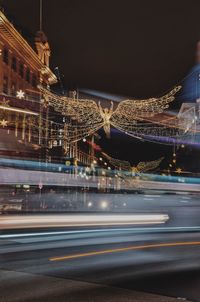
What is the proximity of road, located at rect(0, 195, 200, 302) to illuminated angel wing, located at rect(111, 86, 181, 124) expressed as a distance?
3966 millimetres

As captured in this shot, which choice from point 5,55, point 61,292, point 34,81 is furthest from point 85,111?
point 34,81

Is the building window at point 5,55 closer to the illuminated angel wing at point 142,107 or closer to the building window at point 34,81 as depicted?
the building window at point 34,81

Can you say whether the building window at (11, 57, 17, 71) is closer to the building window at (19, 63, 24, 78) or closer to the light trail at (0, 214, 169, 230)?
the building window at (19, 63, 24, 78)

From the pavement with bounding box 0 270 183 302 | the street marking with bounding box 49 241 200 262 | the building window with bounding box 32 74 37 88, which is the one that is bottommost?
the street marking with bounding box 49 241 200 262

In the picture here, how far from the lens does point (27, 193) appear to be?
52.9 feet

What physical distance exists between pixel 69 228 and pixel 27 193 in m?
2.83

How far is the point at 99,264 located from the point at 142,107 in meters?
10.9

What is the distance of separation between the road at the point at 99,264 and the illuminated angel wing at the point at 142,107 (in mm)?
3966

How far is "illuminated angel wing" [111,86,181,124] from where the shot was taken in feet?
66.1

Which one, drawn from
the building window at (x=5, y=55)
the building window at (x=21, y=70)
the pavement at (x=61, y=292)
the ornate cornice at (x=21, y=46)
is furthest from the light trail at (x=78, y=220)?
the building window at (x=21, y=70)

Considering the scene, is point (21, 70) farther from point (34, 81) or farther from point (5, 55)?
point (5, 55)

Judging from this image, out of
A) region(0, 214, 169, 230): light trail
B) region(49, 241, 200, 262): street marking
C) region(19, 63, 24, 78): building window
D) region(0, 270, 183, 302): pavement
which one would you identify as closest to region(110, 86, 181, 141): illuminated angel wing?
region(0, 214, 169, 230): light trail

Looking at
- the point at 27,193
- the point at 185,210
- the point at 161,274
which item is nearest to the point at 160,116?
the point at 185,210

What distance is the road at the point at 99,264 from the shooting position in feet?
26.3
